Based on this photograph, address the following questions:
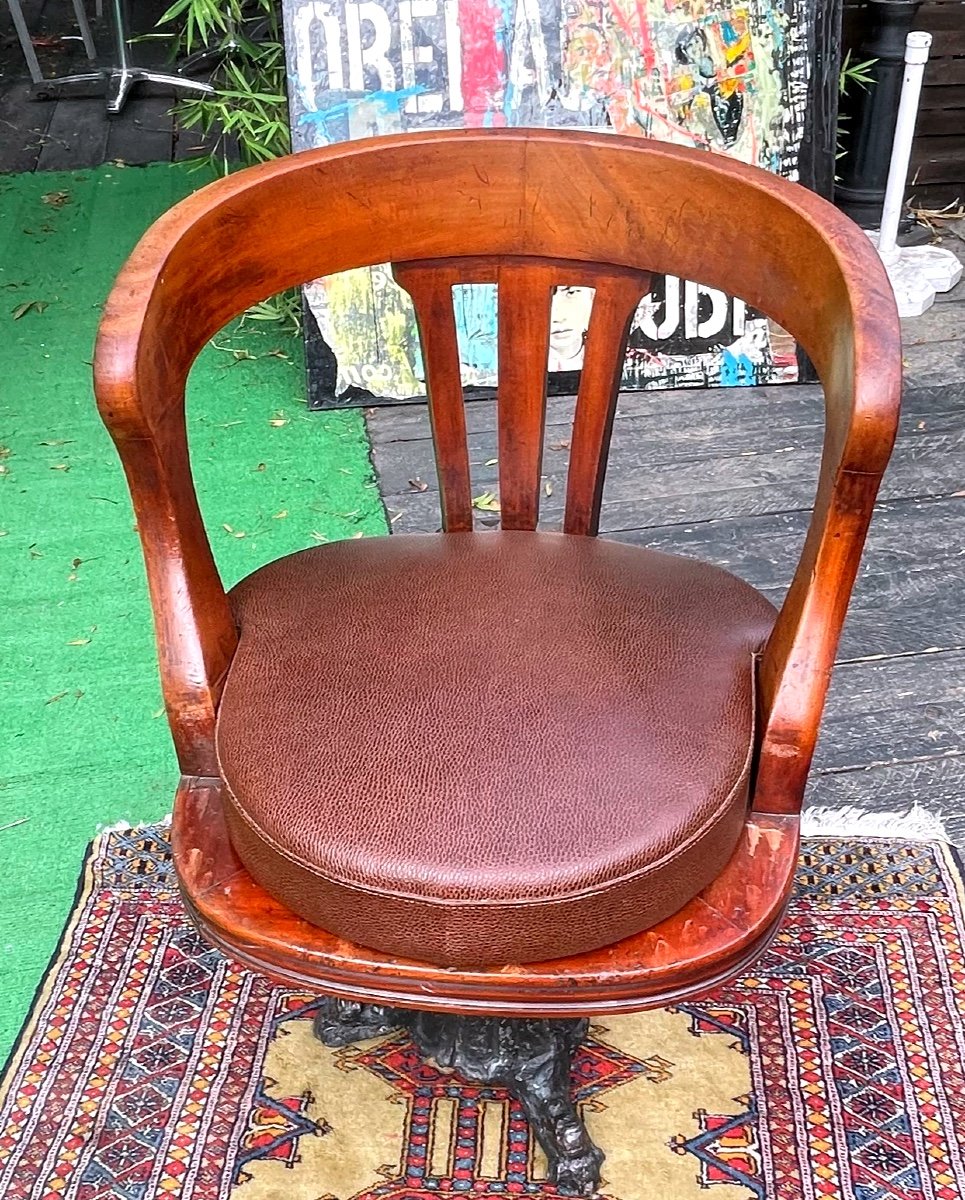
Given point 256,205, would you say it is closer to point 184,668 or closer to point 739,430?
point 184,668

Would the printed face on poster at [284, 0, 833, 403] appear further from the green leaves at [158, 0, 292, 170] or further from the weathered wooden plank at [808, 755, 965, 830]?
the weathered wooden plank at [808, 755, 965, 830]

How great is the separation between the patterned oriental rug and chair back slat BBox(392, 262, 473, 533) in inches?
27.2

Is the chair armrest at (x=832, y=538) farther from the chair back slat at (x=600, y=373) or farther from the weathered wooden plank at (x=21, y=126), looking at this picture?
the weathered wooden plank at (x=21, y=126)

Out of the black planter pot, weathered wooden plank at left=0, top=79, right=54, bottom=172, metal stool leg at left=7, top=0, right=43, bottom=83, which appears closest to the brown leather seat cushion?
the black planter pot

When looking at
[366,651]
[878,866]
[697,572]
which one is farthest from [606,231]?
[878,866]

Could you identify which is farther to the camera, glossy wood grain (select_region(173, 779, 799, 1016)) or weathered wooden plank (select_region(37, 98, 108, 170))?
weathered wooden plank (select_region(37, 98, 108, 170))

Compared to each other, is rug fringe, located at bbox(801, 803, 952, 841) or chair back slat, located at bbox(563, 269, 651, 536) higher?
chair back slat, located at bbox(563, 269, 651, 536)

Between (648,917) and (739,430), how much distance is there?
178 cm

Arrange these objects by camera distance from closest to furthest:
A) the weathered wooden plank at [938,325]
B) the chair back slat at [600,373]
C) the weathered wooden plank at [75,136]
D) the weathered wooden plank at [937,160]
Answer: the chair back slat at [600,373], the weathered wooden plank at [938,325], the weathered wooden plank at [937,160], the weathered wooden plank at [75,136]

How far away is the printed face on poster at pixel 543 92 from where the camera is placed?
96.9 inches

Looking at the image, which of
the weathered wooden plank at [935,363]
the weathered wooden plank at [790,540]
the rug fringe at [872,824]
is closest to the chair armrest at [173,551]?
the rug fringe at [872,824]

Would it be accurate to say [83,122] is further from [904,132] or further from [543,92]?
[904,132]

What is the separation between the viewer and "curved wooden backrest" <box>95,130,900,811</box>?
1.00m

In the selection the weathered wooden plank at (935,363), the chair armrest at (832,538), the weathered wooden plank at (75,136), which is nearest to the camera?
the chair armrest at (832,538)
